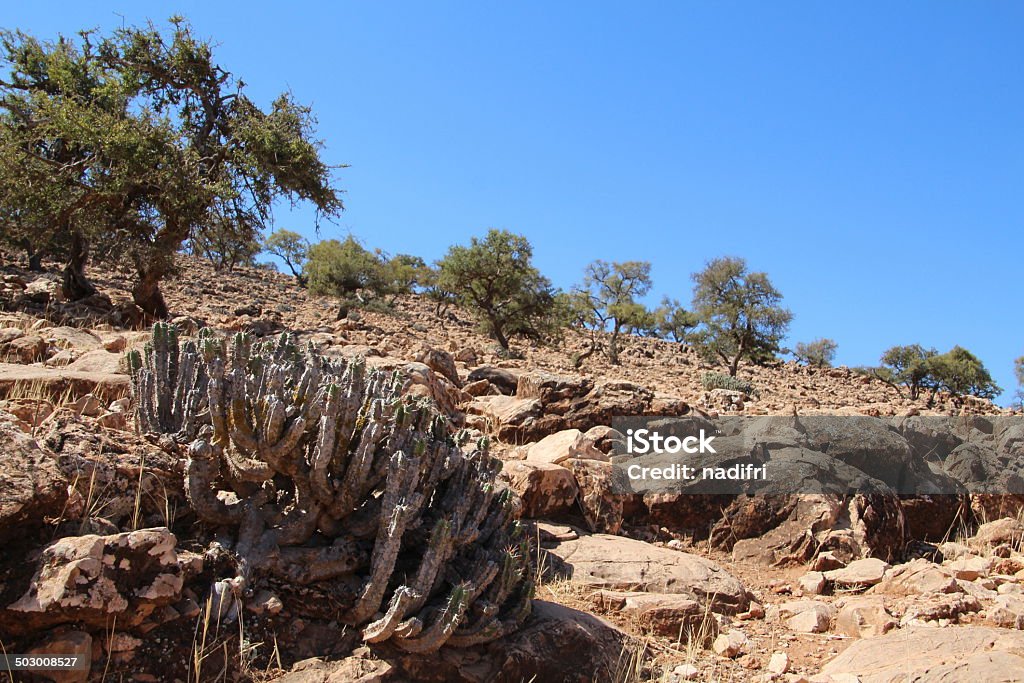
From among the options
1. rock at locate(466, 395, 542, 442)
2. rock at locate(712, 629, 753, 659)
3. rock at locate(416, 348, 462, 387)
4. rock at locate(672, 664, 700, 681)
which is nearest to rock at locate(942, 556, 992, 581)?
rock at locate(712, 629, 753, 659)

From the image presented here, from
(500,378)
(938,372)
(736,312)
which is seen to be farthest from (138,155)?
(938,372)

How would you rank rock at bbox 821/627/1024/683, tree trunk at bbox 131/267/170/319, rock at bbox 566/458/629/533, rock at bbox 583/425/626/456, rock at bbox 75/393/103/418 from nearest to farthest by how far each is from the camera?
rock at bbox 821/627/1024/683 → rock at bbox 75/393/103/418 → rock at bbox 566/458/629/533 → rock at bbox 583/425/626/456 → tree trunk at bbox 131/267/170/319

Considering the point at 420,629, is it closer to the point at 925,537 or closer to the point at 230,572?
the point at 230,572

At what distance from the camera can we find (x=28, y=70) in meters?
18.2

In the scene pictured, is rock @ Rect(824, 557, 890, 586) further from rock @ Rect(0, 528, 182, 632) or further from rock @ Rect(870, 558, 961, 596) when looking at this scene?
rock @ Rect(0, 528, 182, 632)

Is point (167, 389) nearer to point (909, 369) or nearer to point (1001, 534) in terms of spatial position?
point (1001, 534)

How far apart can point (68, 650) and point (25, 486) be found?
0.83 meters

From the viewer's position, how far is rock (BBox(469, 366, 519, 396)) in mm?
12273

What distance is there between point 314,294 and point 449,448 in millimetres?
30107

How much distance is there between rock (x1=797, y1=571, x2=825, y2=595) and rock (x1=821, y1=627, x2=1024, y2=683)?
134cm

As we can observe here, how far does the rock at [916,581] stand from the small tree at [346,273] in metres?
28.2

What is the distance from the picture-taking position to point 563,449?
8.35 m

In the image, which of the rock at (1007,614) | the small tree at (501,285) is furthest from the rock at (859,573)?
the small tree at (501,285)

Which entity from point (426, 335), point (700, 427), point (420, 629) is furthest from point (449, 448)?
point (426, 335)
